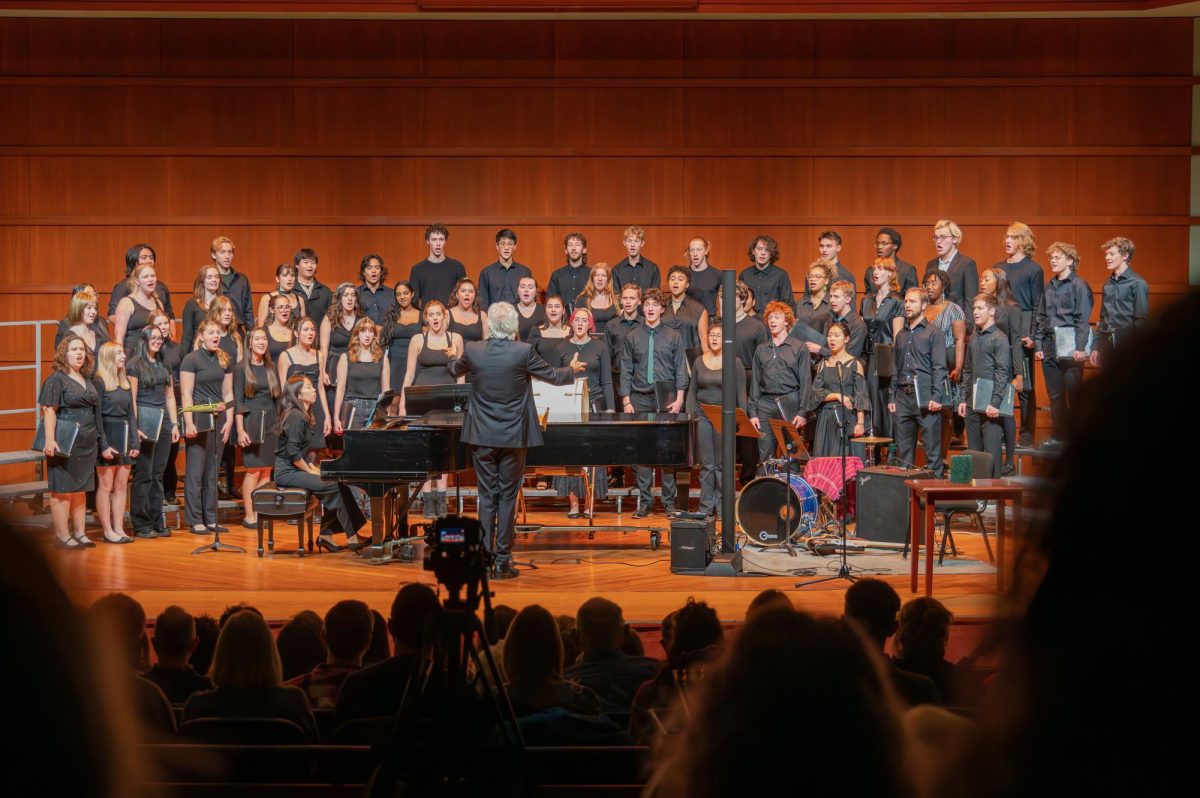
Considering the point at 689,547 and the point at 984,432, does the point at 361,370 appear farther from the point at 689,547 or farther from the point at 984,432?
the point at 984,432

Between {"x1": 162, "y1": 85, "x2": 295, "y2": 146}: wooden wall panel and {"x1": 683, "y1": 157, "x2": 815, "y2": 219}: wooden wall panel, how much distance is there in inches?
168

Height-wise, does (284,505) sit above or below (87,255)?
below

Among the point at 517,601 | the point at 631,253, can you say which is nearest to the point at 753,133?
the point at 631,253

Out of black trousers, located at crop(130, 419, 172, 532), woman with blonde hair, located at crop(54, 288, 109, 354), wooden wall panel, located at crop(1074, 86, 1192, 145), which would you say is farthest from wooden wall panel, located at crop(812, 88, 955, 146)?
woman with blonde hair, located at crop(54, 288, 109, 354)

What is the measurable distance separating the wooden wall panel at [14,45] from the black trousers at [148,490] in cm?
560

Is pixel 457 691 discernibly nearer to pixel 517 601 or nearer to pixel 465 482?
pixel 517 601

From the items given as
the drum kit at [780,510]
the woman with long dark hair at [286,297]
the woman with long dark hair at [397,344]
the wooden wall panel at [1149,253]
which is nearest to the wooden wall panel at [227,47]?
the woman with long dark hair at [286,297]

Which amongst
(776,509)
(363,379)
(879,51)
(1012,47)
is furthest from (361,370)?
(1012,47)

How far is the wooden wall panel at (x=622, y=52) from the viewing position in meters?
13.2

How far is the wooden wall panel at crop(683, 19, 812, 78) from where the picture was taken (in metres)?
13.2

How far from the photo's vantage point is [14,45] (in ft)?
42.3

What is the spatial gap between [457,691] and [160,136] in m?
11.8

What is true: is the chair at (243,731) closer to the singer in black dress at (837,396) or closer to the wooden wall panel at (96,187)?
the singer in black dress at (837,396)

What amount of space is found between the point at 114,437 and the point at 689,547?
4217 mm
